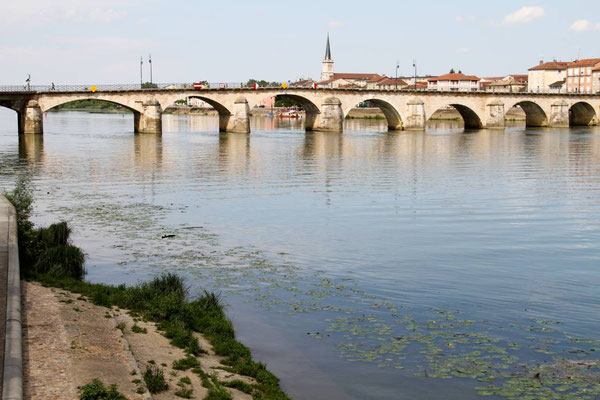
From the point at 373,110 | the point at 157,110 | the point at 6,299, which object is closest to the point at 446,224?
the point at 6,299

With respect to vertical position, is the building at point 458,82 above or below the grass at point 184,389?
above

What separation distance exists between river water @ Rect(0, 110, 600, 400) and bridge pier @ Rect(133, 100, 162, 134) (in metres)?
33.3

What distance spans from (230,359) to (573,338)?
5708 millimetres

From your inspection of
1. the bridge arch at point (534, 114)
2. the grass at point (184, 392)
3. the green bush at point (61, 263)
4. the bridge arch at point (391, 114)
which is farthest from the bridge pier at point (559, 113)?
the grass at point (184, 392)

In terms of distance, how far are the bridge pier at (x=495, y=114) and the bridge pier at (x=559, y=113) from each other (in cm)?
1220

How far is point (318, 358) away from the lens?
11.3m

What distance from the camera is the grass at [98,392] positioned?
8.05 metres

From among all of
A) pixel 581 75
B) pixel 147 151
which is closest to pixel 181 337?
pixel 147 151

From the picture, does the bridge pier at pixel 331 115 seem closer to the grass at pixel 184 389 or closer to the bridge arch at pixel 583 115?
the bridge arch at pixel 583 115

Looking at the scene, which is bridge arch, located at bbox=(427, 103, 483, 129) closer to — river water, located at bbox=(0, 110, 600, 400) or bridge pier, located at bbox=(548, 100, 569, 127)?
bridge pier, located at bbox=(548, 100, 569, 127)

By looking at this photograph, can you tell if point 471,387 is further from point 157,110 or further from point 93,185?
point 157,110

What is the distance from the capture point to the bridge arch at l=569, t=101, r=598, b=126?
10450 centimetres

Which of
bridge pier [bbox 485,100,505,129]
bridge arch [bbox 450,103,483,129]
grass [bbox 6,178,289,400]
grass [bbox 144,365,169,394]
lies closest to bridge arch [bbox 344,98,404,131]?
bridge arch [bbox 450,103,483,129]

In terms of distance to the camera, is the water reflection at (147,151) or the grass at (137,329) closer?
the grass at (137,329)
